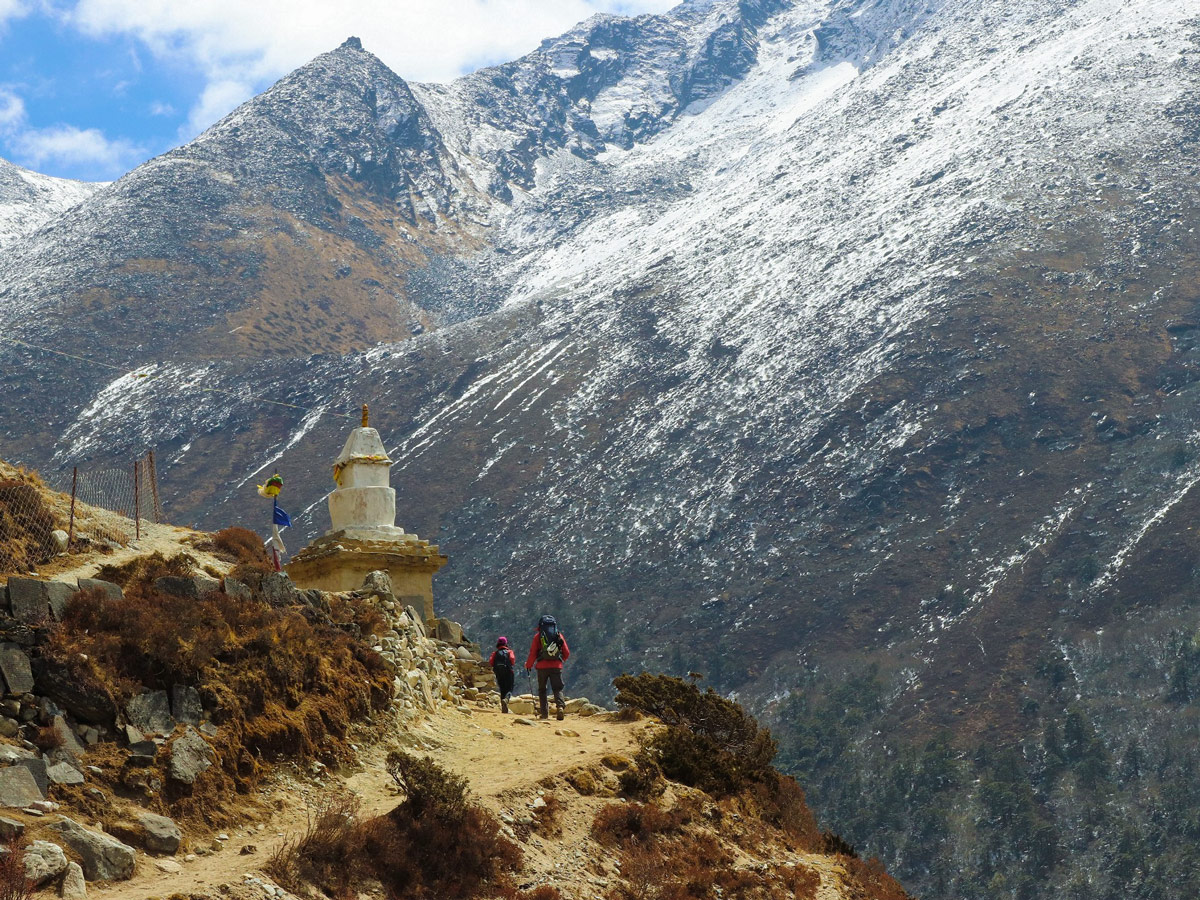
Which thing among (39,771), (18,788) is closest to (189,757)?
(39,771)

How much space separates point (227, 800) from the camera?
41.2ft

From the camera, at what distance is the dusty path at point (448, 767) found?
10961 mm

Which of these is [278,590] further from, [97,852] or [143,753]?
[97,852]

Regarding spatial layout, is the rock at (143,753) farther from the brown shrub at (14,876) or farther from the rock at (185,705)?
the brown shrub at (14,876)

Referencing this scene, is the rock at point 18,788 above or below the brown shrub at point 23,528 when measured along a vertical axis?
below

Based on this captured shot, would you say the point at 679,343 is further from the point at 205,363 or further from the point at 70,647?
the point at 70,647

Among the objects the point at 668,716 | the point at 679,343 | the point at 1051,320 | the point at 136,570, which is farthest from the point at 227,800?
the point at 679,343

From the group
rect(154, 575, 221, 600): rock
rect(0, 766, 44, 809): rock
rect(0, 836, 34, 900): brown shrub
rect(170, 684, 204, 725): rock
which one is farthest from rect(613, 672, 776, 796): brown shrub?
rect(0, 836, 34, 900): brown shrub

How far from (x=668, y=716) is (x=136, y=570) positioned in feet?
24.3

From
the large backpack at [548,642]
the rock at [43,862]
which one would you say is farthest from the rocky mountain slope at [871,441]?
the rock at [43,862]

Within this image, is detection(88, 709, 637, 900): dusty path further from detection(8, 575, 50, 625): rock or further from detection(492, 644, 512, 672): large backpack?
detection(8, 575, 50, 625): rock

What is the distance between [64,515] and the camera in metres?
18.6

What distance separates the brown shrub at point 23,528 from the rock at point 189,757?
484 centimetres

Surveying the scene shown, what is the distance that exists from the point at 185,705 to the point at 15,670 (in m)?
1.66
